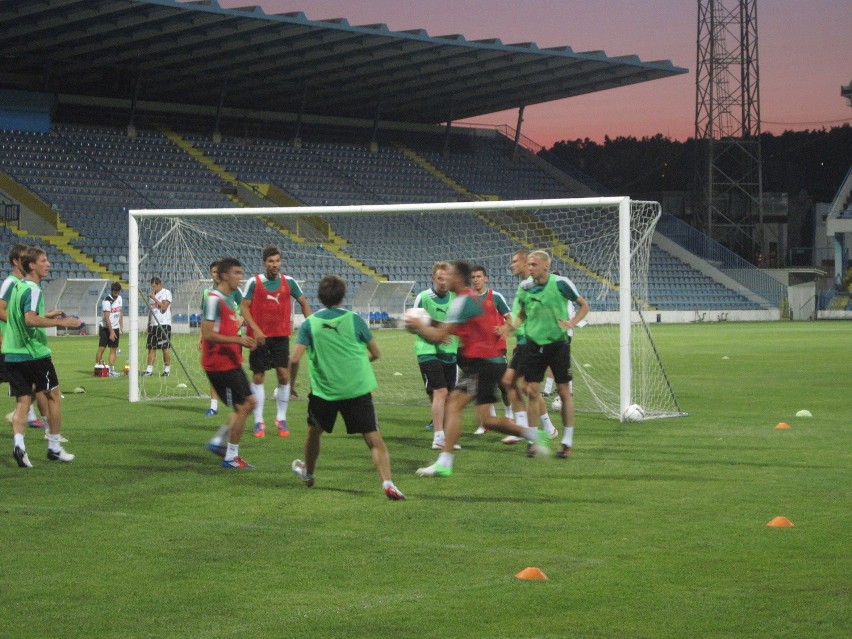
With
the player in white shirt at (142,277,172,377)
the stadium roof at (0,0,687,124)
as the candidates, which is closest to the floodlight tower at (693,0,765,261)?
the stadium roof at (0,0,687,124)

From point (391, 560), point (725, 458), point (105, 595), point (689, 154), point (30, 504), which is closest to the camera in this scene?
point (105, 595)

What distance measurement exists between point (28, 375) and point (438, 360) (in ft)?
12.8

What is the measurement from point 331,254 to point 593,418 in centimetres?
2599

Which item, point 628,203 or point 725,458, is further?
point 628,203

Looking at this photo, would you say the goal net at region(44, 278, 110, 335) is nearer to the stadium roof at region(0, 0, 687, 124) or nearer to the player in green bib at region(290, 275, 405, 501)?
the stadium roof at region(0, 0, 687, 124)

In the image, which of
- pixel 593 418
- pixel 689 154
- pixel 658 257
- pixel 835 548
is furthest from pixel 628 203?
pixel 689 154

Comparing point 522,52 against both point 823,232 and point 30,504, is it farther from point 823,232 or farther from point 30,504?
point 30,504

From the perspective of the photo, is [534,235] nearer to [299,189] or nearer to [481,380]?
[299,189]

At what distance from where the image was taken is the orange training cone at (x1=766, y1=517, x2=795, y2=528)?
25.1 ft

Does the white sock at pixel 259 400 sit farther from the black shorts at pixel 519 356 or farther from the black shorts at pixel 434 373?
the black shorts at pixel 519 356

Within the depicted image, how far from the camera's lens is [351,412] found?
8766mm

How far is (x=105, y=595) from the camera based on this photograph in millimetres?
6090

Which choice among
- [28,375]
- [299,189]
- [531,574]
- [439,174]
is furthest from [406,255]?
[531,574]

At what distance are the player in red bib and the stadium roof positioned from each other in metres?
25.3
